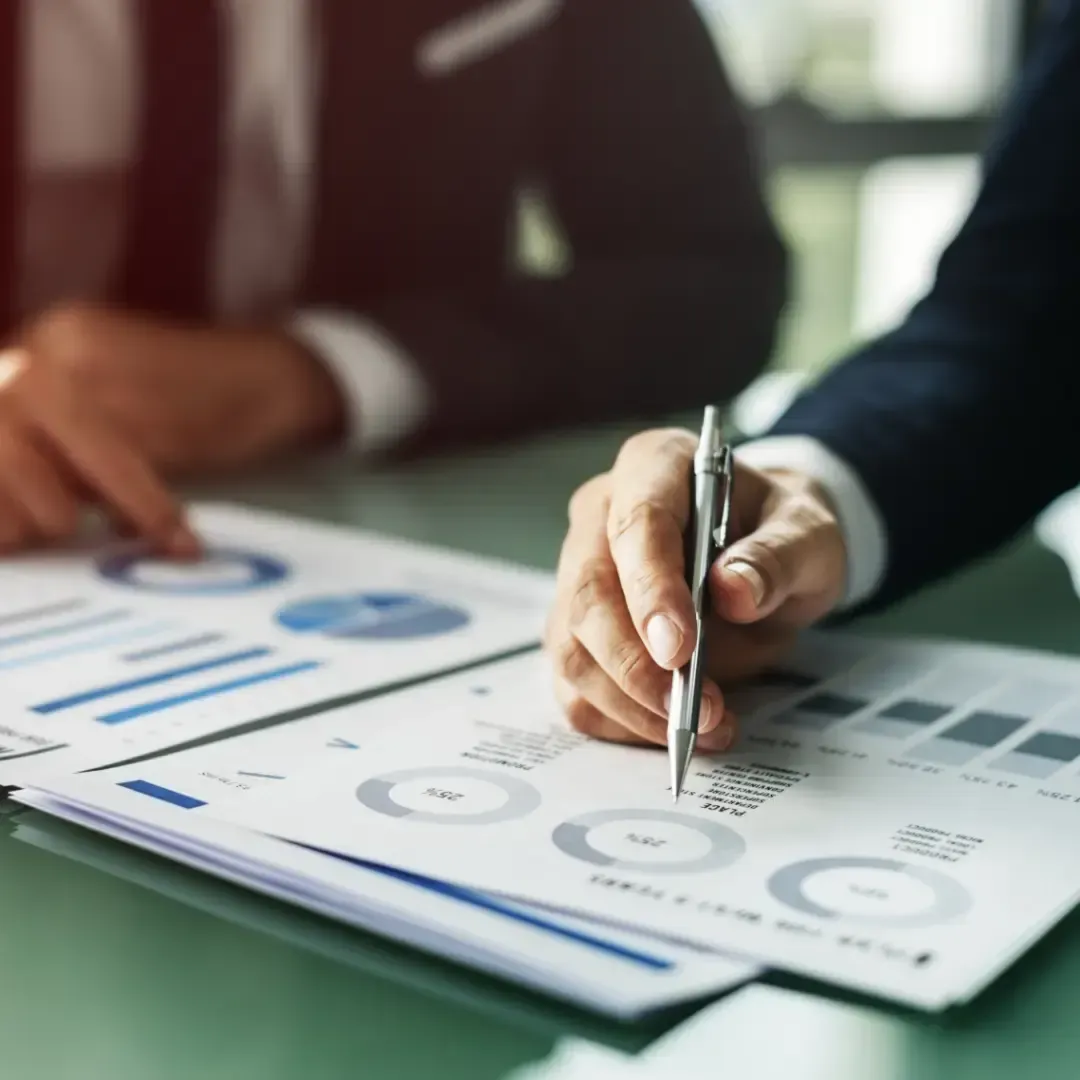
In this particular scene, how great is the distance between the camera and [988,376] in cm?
81

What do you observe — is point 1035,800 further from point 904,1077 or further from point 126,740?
point 126,740

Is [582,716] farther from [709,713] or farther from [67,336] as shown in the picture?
[67,336]

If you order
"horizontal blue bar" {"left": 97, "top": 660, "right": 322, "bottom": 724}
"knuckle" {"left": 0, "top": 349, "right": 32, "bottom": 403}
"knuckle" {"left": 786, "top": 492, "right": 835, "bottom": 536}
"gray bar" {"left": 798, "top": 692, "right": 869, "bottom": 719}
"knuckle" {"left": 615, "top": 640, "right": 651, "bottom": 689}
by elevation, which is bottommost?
"horizontal blue bar" {"left": 97, "top": 660, "right": 322, "bottom": 724}

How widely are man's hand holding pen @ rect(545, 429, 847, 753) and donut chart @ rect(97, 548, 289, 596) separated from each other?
0.18 m

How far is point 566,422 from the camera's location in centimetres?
116

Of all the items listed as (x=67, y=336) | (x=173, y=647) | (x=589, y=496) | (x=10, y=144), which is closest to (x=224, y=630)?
(x=173, y=647)

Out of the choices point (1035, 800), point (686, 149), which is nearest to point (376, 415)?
point (686, 149)

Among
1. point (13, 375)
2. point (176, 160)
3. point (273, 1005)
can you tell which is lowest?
point (273, 1005)

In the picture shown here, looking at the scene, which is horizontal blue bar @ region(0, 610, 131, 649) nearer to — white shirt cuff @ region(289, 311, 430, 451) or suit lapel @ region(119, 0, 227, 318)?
white shirt cuff @ region(289, 311, 430, 451)

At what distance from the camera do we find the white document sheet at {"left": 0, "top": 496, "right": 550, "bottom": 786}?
1.72ft

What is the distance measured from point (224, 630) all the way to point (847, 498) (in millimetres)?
282

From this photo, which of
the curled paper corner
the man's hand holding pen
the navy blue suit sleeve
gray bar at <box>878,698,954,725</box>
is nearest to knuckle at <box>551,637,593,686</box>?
the man's hand holding pen

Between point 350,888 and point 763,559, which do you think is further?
point 763,559

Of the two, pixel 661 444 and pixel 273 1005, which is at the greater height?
pixel 661 444
